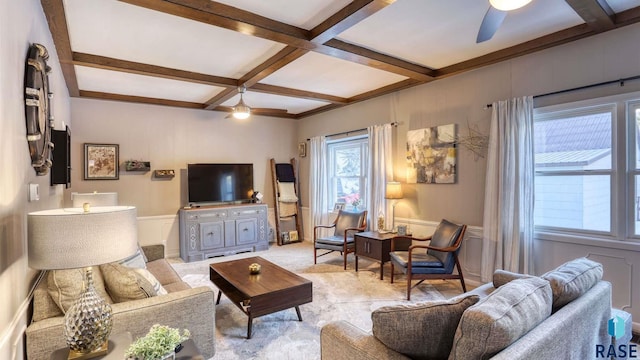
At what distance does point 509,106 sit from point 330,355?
324cm

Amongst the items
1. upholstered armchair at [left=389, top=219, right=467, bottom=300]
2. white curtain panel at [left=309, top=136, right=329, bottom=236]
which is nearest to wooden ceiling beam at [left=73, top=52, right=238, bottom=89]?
white curtain panel at [left=309, top=136, right=329, bottom=236]

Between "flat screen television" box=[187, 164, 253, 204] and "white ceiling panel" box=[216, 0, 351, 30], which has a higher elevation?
"white ceiling panel" box=[216, 0, 351, 30]

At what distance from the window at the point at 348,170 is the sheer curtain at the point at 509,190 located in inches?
88.0

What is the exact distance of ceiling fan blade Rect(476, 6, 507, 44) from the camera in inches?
83.7

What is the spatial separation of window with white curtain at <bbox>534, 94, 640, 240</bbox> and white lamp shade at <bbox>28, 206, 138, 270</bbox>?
151 inches

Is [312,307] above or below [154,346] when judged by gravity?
below

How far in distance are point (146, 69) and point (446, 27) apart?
131 inches

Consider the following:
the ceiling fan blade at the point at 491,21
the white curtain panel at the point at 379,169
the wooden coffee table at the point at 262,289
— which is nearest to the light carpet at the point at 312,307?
the wooden coffee table at the point at 262,289

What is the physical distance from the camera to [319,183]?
21.0 ft

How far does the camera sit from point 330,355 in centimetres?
166

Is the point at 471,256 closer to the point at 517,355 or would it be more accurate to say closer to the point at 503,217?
the point at 503,217

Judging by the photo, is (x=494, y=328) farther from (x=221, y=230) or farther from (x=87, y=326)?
(x=221, y=230)

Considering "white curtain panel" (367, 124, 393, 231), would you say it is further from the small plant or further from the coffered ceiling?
the small plant

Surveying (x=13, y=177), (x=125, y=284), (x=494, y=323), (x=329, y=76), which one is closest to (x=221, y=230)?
(x=329, y=76)
